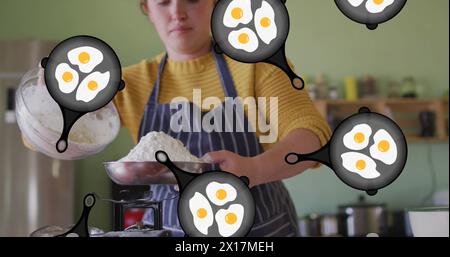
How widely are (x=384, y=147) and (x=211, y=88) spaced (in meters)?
0.23

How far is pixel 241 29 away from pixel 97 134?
0.22 metres

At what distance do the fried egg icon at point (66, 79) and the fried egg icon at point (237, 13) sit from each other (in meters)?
0.18

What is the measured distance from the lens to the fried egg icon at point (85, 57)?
1.97ft

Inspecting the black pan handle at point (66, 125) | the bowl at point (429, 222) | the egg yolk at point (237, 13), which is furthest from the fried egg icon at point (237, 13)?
the bowl at point (429, 222)

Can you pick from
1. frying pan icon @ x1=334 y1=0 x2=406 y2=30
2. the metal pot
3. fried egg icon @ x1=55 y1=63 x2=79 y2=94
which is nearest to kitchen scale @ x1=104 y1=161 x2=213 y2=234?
fried egg icon @ x1=55 y1=63 x2=79 y2=94

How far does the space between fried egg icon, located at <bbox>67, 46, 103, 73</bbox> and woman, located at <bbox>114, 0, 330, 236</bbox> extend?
0.21 feet

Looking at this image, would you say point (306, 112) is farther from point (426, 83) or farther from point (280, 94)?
Result: point (426, 83)

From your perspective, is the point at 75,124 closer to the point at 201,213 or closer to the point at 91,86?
the point at 91,86

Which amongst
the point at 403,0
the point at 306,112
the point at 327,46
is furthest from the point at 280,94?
the point at 327,46

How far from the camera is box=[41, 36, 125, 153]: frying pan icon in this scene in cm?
60

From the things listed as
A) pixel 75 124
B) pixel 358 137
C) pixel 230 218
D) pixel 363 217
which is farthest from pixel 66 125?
pixel 363 217

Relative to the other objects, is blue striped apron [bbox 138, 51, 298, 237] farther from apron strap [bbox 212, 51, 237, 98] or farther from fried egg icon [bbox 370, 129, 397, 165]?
fried egg icon [bbox 370, 129, 397, 165]

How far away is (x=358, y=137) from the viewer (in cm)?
59

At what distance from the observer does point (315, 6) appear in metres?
0.69
